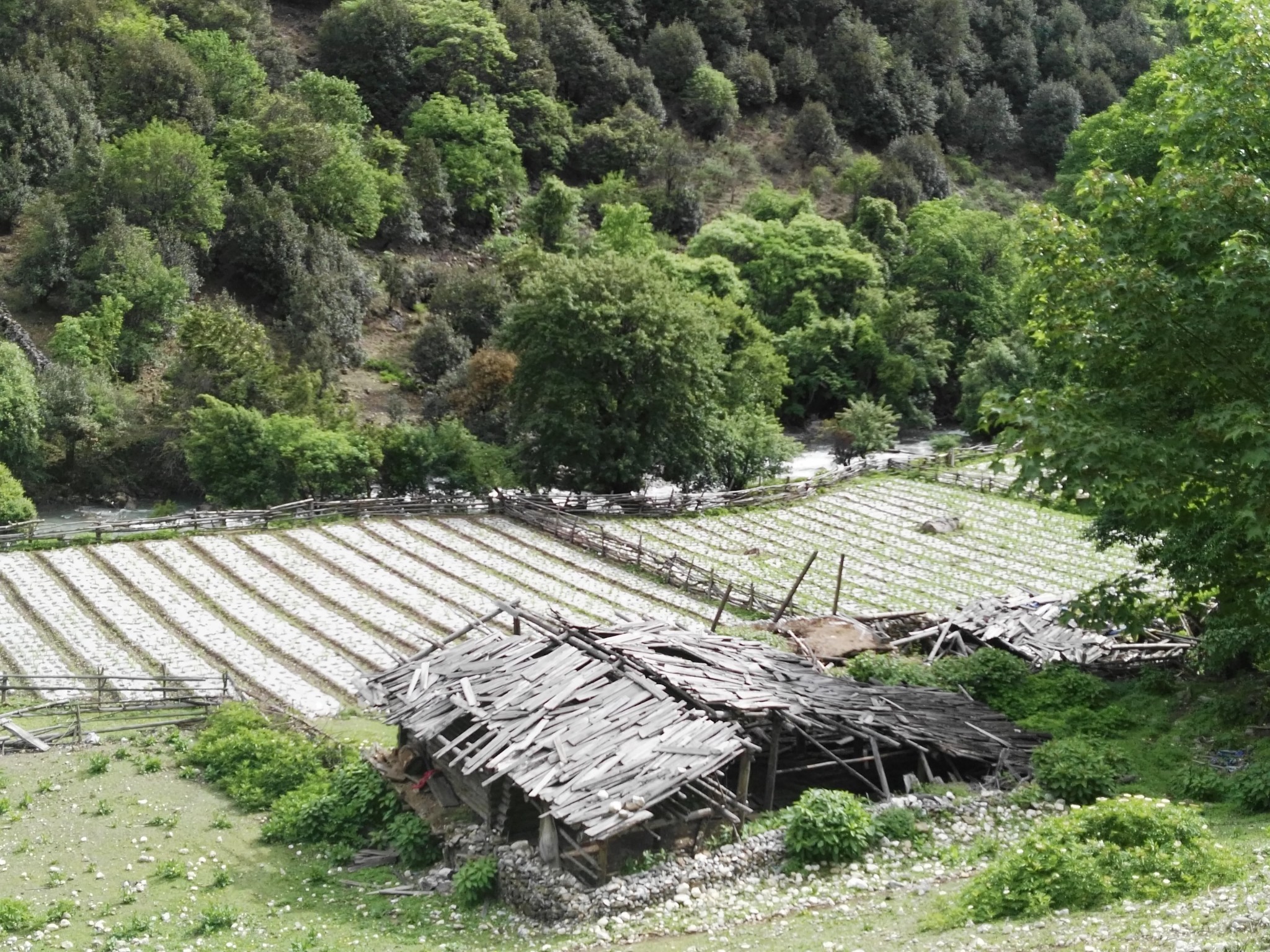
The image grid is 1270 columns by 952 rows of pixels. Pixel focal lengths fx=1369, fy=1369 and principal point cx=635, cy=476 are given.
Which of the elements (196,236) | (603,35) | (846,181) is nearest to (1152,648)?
(196,236)

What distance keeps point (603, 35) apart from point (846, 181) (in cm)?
1690

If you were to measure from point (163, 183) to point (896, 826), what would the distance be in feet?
152

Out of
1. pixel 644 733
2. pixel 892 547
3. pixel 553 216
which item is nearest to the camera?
pixel 644 733

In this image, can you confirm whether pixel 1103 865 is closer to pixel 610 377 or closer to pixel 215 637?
pixel 215 637

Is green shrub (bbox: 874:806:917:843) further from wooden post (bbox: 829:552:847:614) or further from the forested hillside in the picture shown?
the forested hillside

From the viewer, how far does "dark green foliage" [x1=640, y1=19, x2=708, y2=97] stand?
82.8 meters

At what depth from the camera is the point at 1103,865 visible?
1463 cm

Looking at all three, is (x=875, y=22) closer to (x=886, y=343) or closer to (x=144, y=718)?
(x=886, y=343)

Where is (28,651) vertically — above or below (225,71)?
below

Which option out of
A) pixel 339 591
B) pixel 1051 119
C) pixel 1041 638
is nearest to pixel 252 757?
pixel 339 591

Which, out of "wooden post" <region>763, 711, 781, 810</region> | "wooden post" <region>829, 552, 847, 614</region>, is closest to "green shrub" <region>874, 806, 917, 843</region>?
"wooden post" <region>763, 711, 781, 810</region>

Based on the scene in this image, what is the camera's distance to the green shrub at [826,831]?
57.3 ft

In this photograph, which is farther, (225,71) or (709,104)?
(709,104)

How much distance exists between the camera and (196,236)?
55250 millimetres
